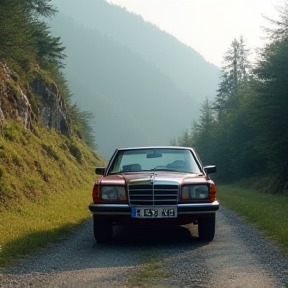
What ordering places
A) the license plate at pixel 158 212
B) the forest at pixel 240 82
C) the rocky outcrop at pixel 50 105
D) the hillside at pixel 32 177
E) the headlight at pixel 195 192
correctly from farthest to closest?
the rocky outcrop at pixel 50 105
the forest at pixel 240 82
the hillside at pixel 32 177
the headlight at pixel 195 192
the license plate at pixel 158 212

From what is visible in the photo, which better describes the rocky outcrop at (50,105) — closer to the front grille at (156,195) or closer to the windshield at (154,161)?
the windshield at (154,161)

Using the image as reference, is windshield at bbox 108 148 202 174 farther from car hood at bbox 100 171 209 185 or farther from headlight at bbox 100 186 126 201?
headlight at bbox 100 186 126 201

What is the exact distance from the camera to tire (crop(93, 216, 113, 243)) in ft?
29.1

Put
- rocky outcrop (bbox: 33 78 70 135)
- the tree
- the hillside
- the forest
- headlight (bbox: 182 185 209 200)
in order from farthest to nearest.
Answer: the tree → rocky outcrop (bbox: 33 78 70 135) → the forest → the hillside → headlight (bbox: 182 185 209 200)

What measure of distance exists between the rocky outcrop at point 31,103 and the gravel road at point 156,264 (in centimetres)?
1200

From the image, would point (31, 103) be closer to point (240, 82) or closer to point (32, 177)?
point (32, 177)

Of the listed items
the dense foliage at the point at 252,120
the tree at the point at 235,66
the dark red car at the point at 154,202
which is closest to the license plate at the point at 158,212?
the dark red car at the point at 154,202

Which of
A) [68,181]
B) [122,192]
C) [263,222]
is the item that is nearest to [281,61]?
[68,181]

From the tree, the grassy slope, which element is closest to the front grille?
the grassy slope

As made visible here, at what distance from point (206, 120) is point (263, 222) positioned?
5760cm

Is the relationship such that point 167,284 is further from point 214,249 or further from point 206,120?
point 206,120

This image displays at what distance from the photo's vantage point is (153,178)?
880 centimetres

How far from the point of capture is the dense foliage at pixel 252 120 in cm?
2434

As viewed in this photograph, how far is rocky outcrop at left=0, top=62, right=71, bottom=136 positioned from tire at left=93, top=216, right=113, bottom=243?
11.5m
